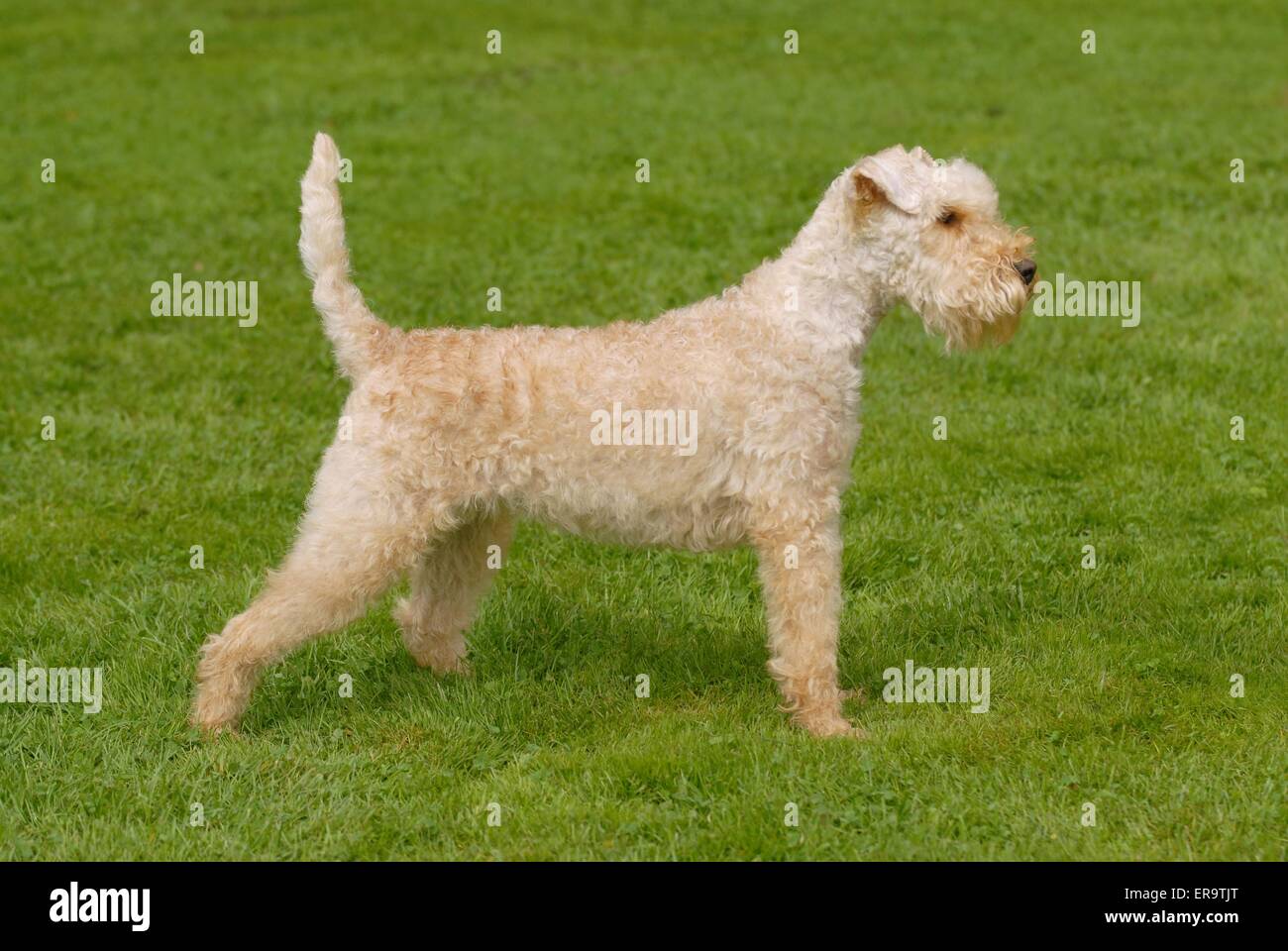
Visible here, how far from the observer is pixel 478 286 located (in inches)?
410

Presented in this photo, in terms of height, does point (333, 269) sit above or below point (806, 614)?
above

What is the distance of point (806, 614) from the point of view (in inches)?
209

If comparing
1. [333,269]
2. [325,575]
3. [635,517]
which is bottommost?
[325,575]

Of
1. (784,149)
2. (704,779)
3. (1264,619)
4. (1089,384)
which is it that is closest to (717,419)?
(704,779)

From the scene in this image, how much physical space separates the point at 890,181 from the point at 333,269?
1924 millimetres

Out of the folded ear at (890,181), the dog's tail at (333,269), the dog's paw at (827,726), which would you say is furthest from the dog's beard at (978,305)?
the dog's tail at (333,269)

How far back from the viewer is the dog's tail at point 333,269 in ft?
17.0

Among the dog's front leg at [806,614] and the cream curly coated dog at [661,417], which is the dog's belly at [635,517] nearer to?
the cream curly coated dog at [661,417]

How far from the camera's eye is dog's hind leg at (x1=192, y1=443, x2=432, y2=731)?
16.8 feet

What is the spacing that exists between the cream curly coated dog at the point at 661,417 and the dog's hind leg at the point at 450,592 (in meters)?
0.43

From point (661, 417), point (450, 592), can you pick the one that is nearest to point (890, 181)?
point (661, 417)

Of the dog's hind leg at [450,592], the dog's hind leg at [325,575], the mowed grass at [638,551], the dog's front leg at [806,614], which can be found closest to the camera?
the mowed grass at [638,551]

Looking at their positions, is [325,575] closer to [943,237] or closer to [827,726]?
[827,726]

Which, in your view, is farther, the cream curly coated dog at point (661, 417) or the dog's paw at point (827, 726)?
the dog's paw at point (827, 726)
